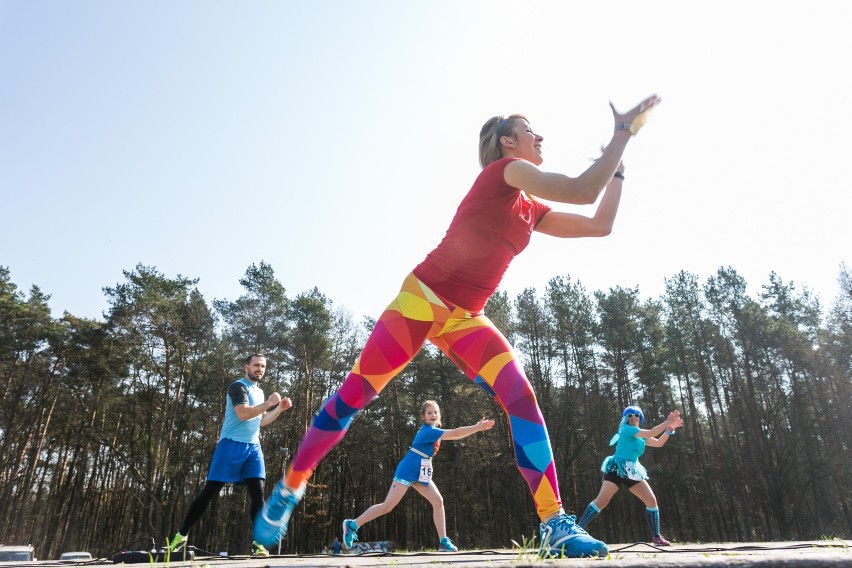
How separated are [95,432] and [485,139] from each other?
3508 cm

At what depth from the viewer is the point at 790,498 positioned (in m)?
30.5

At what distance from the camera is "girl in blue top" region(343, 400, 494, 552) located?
650 cm

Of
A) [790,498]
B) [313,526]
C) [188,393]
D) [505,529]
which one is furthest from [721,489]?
[188,393]

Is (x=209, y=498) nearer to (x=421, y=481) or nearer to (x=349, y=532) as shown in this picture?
(x=349, y=532)

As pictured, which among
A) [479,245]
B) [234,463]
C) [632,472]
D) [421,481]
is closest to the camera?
[479,245]

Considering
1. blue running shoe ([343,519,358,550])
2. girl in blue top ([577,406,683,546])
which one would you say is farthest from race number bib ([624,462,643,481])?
blue running shoe ([343,519,358,550])

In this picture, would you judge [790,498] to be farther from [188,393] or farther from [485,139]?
[485,139]

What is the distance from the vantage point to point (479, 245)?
2.55 metres

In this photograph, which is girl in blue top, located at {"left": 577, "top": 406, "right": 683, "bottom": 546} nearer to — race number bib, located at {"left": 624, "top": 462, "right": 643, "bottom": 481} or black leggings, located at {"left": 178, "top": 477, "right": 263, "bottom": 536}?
race number bib, located at {"left": 624, "top": 462, "right": 643, "bottom": 481}

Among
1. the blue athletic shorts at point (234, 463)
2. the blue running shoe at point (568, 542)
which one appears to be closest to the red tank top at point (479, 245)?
the blue running shoe at point (568, 542)

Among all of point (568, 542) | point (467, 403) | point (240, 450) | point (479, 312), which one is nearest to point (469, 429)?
point (240, 450)

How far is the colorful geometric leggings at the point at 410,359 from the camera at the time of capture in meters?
2.41

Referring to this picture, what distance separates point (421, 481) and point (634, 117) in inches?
216

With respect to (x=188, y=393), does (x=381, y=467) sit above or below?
below
